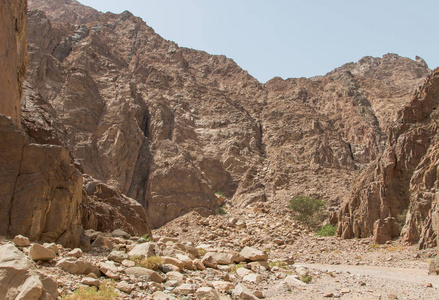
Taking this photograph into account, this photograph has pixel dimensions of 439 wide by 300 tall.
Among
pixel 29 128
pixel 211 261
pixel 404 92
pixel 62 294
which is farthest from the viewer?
pixel 404 92

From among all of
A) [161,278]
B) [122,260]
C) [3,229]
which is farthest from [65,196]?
[161,278]

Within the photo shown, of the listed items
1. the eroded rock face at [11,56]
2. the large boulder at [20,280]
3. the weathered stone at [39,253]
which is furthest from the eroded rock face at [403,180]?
the eroded rock face at [11,56]

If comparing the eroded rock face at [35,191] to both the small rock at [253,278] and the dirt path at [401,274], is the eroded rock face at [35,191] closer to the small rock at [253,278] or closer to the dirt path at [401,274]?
the small rock at [253,278]

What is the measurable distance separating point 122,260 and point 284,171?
111ft

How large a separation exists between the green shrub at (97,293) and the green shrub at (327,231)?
2259 cm

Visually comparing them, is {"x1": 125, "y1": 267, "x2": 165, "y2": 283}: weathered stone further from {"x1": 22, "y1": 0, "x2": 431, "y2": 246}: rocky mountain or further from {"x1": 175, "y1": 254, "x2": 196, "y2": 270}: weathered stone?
{"x1": 22, "y1": 0, "x2": 431, "y2": 246}: rocky mountain

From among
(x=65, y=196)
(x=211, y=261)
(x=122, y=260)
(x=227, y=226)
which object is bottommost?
(x=227, y=226)

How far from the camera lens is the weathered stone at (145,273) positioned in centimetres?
826

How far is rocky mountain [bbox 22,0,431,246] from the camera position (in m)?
35.8

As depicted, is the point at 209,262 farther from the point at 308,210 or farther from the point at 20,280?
the point at 308,210

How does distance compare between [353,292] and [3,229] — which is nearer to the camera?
[3,229]

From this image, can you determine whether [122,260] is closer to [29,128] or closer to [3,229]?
[3,229]

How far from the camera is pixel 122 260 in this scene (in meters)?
9.14

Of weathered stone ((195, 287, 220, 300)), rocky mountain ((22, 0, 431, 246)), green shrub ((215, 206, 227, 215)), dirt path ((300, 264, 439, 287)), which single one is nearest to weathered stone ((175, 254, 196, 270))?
weathered stone ((195, 287, 220, 300))
